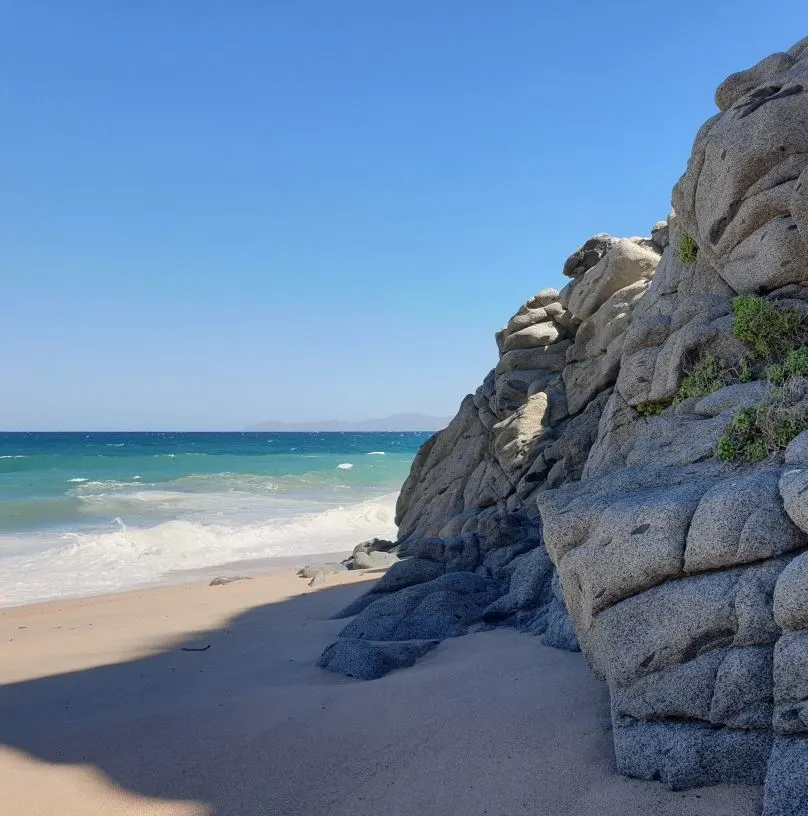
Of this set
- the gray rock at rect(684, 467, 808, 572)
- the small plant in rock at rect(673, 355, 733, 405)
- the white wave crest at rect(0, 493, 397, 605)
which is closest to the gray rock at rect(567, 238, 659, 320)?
the small plant in rock at rect(673, 355, 733, 405)

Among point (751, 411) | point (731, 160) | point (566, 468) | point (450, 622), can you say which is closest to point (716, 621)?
point (751, 411)

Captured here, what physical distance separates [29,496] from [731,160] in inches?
1682

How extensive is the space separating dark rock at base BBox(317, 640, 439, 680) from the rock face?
114 mm

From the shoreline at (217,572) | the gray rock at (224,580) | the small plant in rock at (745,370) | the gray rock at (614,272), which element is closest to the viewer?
the small plant in rock at (745,370)

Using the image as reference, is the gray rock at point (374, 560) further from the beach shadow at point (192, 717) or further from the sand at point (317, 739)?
the sand at point (317, 739)

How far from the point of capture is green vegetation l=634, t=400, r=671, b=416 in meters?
11.6

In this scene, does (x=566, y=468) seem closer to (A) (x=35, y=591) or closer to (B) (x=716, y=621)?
(B) (x=716, y=621)

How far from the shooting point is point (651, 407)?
11.9 meters

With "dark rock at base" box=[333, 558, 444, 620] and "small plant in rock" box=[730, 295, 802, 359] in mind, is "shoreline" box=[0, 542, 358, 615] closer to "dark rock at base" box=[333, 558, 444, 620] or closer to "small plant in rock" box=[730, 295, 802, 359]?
"dark rock at base" box=[333, 558, 444, 620]

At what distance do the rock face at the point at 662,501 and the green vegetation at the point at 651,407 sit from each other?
0.03m

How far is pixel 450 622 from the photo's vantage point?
12.6 m

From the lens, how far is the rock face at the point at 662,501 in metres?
6.02

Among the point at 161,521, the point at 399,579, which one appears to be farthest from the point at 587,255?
the point at 161,521

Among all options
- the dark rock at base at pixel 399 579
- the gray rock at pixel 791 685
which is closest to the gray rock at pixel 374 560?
the dark rock at base at pixel 399 579
